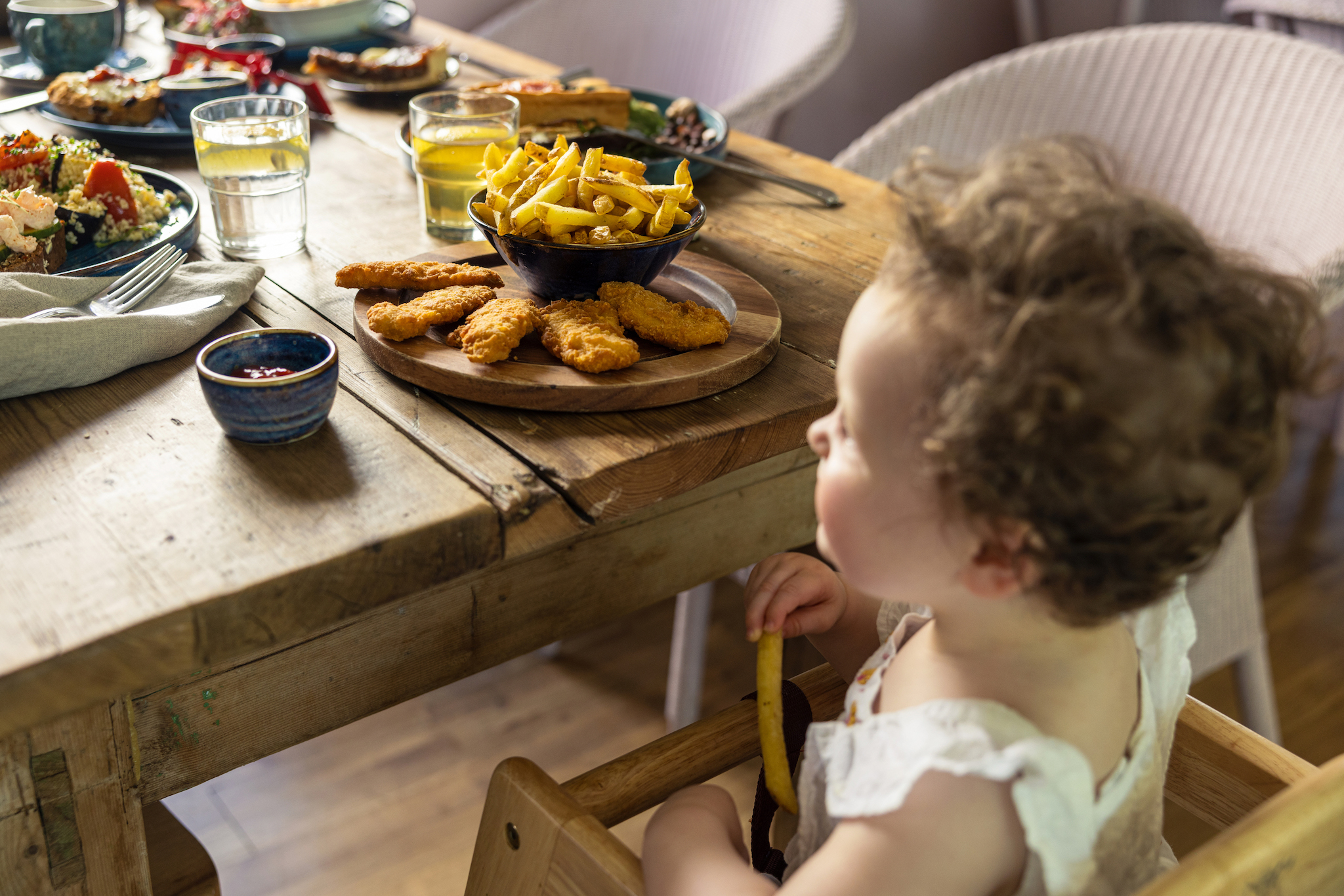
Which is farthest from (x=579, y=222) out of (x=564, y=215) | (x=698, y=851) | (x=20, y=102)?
(x=20, y=102)

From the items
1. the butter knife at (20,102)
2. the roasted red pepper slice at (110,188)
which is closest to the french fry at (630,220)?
the roasted red pepper slice at (110,188)

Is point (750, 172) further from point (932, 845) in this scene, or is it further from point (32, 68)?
point (32, 68)

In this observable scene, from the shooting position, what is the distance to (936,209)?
1.98ft

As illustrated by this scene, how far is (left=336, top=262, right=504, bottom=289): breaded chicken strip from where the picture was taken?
2.94ft

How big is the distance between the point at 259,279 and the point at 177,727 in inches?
15.6

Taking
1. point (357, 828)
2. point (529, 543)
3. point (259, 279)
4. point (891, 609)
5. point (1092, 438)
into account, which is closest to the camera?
point (1092, 438)

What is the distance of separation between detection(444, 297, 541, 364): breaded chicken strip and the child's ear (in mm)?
371

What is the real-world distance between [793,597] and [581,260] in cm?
30

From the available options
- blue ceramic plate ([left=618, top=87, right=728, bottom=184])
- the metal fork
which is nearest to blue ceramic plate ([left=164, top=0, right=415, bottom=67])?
blue ceramic plate ([left=618, top=87, right=728, bottom=184])

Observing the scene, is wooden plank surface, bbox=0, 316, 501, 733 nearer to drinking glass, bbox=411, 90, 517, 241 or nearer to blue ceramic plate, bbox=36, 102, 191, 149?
drinking glass, bbox=411, 90, 517, 241

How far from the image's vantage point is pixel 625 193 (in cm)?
90

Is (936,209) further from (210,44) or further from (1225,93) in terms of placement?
(210,44)

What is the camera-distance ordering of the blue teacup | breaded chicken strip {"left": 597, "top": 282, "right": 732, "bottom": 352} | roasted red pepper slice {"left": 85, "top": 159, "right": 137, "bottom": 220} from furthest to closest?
1. the blue teacup
2. roasted red pepper slice {"left": 85, "top": 159, "right": 137, "bottom": 220}
3. breaded chicken strip {"left": 597, "top": 282, "right": 732, "bottom": 352}

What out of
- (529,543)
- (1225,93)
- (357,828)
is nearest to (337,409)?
(529,543)
